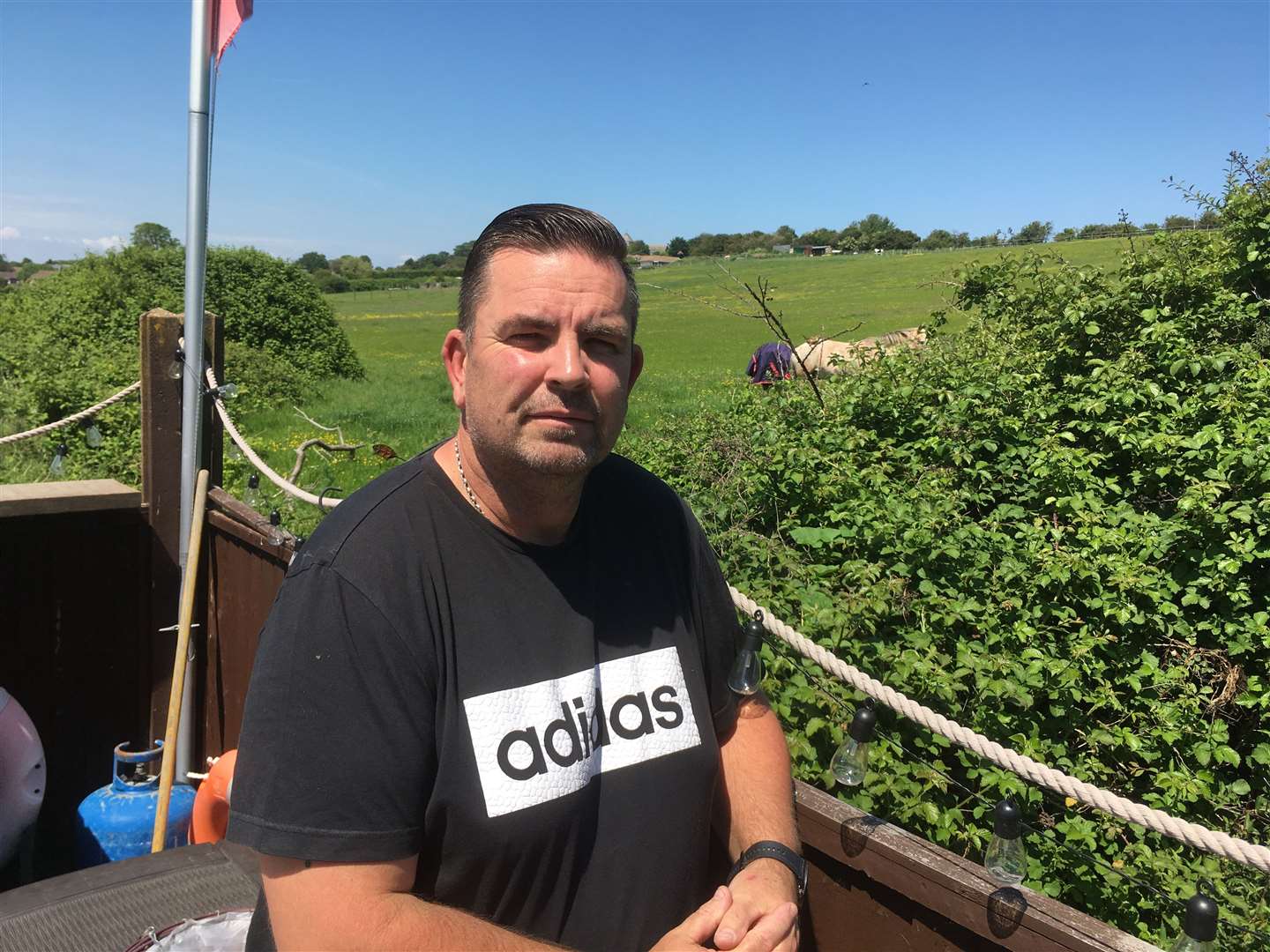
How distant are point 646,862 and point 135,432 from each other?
28.8 ft

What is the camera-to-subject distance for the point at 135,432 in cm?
888

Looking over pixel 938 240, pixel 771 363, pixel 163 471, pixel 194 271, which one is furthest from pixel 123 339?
pixel 938 240

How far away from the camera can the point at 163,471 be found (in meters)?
4.02

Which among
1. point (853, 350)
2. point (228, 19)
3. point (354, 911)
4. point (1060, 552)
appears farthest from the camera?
point (853, 350)

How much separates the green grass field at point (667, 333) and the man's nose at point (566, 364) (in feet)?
8.54

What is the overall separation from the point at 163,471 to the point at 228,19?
Result: 1864 mm

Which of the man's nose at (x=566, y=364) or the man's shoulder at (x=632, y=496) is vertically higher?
the man's nose at (x=566, y=364)

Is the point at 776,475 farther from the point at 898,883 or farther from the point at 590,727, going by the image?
the point at 590,727

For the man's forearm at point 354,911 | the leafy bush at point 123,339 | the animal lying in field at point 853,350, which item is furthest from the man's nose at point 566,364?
the leafy bush at point 123,339

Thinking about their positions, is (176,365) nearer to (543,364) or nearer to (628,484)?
(628,484)

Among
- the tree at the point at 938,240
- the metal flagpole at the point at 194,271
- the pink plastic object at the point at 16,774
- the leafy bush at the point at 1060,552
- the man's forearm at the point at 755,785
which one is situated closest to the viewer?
the man's forearm at the point at 755,785

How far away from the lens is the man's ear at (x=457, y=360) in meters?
1.70

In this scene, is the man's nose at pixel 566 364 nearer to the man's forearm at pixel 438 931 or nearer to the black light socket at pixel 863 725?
the man's forearm at pixel 438 931

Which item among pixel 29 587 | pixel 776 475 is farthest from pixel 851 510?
pixel 29 587
